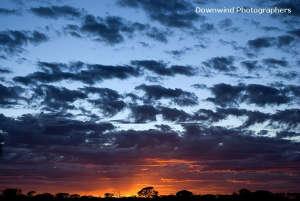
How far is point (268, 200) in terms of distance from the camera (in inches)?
7510

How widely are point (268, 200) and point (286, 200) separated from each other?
712cm

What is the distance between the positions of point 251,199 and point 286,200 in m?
13.8

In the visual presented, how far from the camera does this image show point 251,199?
19425 cm

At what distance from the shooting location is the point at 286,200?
7343 inches

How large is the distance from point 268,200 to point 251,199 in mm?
6709
